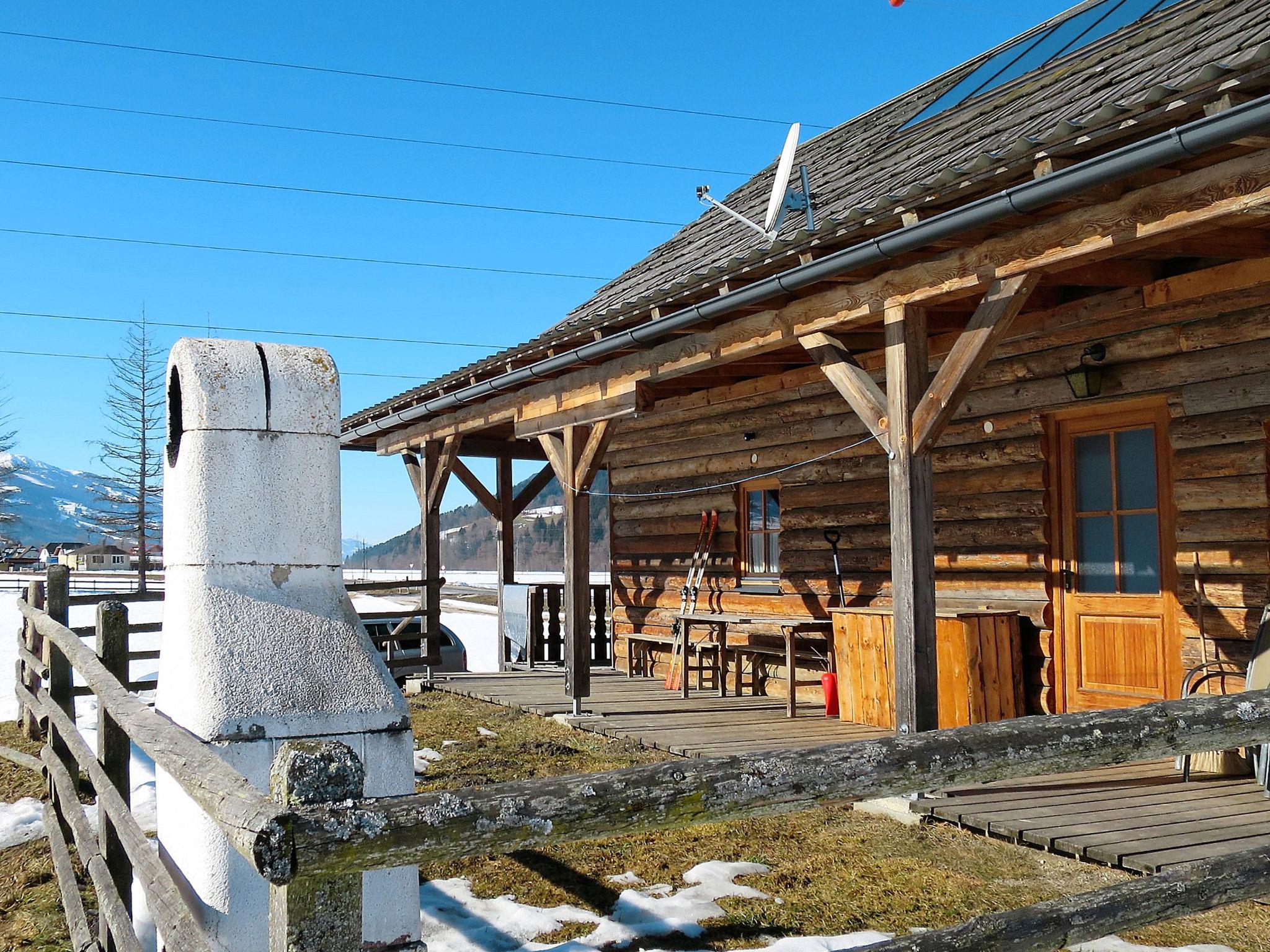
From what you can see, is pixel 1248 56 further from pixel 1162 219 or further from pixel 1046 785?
pixel 1046 785

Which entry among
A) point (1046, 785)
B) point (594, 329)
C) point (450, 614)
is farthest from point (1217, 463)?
point (450, 614)

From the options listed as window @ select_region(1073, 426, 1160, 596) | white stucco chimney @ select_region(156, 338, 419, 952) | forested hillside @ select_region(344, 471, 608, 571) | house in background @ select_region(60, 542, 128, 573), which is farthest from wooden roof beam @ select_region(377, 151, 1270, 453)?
forested hillside @ select_region(344, 471, 608, 571)

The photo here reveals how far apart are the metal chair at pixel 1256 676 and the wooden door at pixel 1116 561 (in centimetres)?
57

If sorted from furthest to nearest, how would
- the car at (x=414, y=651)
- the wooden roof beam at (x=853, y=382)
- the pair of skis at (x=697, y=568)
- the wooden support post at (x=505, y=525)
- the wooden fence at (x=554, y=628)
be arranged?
the wooden support post at (x=505, y=525), the wooden fence at (x=554, y=628), the car at (x=414, y=651), the pair of skis at (x=697, y=568), the wooden roof beam at (x=853, y=382)

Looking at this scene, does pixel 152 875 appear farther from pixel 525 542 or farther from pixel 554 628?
pixel 525 542

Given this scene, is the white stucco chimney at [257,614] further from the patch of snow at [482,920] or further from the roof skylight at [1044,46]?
the roof skylight at [1044,46]

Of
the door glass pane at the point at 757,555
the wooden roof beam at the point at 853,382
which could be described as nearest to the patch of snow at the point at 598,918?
the wooden roof beam at the point at 853,382

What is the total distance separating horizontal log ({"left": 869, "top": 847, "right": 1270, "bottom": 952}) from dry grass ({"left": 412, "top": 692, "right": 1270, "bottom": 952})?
1727 millimetres

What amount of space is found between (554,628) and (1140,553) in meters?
8.53

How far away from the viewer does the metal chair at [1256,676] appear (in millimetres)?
5766

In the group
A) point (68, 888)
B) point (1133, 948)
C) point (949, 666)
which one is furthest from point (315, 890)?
point (949, 666)

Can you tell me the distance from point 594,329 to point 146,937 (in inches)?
214

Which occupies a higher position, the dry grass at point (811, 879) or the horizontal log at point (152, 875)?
the horizontal log at point (152, 875)

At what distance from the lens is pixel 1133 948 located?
3.98 meters
